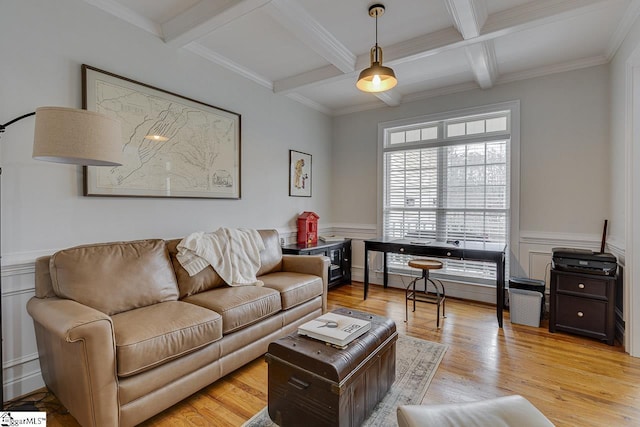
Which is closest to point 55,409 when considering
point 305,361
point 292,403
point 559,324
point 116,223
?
point 116,223

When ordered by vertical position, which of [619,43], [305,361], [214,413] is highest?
[619,43]

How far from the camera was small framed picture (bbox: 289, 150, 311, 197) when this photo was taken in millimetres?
4309

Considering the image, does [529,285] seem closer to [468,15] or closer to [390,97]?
[468,15]

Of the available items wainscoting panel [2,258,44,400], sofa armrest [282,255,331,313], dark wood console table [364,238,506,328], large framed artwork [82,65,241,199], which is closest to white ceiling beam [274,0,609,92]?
large framed artwork [82,65,241,199]

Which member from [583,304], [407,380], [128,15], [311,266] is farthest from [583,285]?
[128,15]

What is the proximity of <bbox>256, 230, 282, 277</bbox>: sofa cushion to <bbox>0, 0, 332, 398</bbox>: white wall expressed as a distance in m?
0.55

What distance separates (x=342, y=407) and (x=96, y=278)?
1.69 m

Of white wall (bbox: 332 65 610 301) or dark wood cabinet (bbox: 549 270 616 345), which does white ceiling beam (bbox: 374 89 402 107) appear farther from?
dark wood cabinet (bbox: 549 270 616 345)

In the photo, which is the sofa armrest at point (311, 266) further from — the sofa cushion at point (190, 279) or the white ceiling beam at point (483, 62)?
the white ceiling beam at point (483, 62)

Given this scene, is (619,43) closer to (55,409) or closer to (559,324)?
(559,324)

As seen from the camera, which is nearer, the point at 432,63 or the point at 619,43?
the point at 619,43

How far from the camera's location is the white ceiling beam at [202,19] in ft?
7.31

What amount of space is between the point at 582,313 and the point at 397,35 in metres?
3.05

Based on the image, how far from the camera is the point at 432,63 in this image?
11.1 ft
